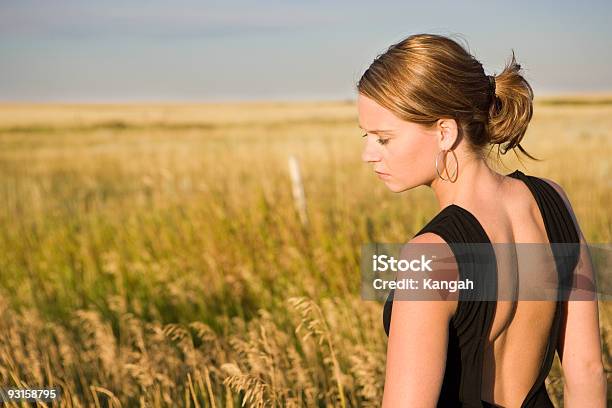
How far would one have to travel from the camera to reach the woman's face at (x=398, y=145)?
1.62 m

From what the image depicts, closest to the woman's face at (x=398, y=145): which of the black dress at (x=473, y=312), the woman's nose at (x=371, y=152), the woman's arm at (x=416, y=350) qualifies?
the woman's nose at (x=371, y=152)

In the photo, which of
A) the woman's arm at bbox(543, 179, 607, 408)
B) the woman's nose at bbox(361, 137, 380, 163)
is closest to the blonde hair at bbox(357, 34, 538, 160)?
the woman's nose at bbox(361, 137, 380, 163)

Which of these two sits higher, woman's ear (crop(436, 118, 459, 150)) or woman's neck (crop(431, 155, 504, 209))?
woman's ear (crop(436, 118, 459, 150))

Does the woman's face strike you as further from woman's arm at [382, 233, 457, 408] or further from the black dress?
woman's arm at [382, 233, 457, 408]

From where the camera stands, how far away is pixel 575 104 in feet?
183

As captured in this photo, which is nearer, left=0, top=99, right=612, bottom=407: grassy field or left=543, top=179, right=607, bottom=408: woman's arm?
left=543, top=179, right=607, bottom=408: woman's arm

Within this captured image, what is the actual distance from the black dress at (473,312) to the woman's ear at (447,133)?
0.50ft

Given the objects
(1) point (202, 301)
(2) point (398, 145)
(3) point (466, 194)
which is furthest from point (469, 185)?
(1) point (202, 301)

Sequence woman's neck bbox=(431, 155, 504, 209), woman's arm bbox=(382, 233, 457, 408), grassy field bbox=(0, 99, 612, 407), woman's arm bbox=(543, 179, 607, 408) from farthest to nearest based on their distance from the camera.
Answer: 1. grassy field bbox=(0, 99, 612, 407)
2. woman's arm bbox=(543, 179, 607, 408)
3. woman's neck bbox=(431, 155, 504, 209)
4. woman's arm bbox=(382, 233, 457, 408)

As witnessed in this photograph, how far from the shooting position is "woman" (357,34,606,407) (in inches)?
59.4

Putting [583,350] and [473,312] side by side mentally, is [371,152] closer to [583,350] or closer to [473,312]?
[473,312]

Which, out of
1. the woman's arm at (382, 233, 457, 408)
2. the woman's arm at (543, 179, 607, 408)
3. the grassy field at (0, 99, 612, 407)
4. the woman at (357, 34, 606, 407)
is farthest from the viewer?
the grassy field at (0, 99, 612, 407)

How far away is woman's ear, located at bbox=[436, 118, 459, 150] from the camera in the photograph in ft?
5.32

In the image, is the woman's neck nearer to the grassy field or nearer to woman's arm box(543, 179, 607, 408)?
woman's arm box(543, 179, 607, 408)
